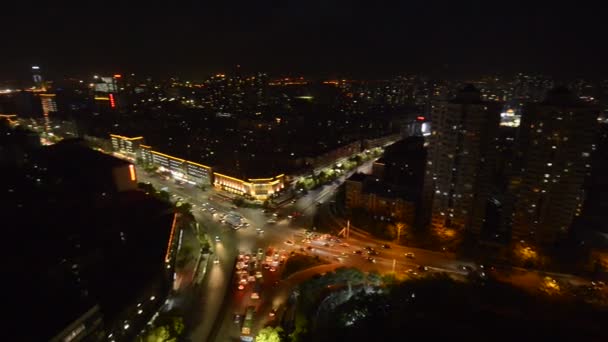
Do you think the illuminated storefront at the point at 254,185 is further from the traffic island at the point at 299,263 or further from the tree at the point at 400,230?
the tree at the point at 400,230

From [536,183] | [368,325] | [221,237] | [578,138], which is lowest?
[221,237]

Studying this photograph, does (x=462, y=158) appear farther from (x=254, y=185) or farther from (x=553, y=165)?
A: (x=254, y=185)

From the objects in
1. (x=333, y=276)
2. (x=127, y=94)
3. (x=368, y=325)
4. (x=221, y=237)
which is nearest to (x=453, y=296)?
(x=368, y=325)

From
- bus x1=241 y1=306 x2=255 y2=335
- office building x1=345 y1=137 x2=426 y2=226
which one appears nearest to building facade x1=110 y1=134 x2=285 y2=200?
office building x1=345 y1=137 x2=426 y2=226

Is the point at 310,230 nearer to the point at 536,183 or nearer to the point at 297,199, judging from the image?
the point at 297,199

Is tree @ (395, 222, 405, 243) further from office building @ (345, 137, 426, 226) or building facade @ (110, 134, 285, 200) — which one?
building facade @ (110, 134, 285, 200)

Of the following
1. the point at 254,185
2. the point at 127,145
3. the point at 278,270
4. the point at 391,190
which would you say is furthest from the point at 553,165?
the point at 127,145

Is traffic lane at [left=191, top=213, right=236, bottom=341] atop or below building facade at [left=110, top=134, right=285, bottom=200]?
below

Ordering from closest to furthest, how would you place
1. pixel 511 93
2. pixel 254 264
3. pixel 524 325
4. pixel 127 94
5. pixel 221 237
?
pixel 524 325 → pixel 254 264 → pixel 221 237 → pixel 511 93 → pixel 127 94
